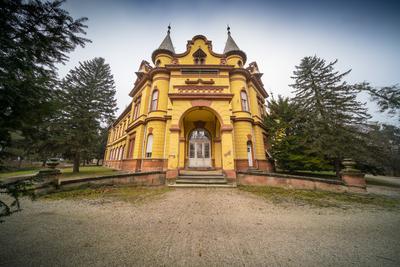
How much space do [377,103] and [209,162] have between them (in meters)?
14.6

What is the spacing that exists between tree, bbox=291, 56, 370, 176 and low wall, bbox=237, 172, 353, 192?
4.54m

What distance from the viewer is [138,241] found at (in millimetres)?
2885

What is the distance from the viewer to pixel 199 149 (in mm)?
13555

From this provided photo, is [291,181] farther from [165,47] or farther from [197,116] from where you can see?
[165,47]

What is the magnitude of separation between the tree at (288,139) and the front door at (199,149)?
6.54 meters

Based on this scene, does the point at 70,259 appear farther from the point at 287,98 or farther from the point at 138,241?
the point at 287,98

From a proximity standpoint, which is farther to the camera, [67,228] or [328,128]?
[328,128]

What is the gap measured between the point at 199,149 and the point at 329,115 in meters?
11.5

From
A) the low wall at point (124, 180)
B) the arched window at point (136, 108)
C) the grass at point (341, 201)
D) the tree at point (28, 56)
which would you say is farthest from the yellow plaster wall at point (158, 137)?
the tree at point (28, 56)

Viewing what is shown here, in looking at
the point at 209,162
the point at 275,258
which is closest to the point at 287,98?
the point at 209,162

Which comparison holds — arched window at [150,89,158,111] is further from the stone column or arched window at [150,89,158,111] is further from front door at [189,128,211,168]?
the stone column

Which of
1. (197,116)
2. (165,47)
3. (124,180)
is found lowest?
(124,180)

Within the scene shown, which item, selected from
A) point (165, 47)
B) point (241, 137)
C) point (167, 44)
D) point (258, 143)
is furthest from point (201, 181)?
point (167, 44)

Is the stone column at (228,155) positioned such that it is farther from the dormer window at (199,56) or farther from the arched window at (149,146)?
the dormer window at (199,56)
